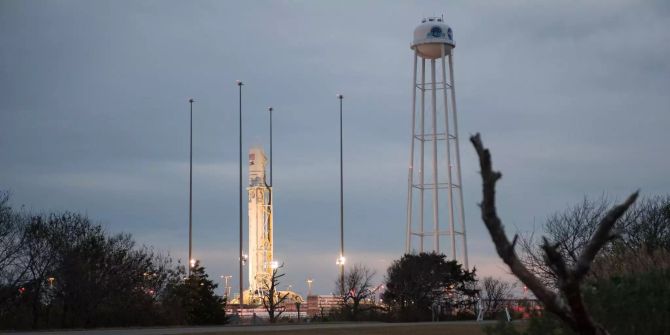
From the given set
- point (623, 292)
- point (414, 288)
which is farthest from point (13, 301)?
point (623, 292)

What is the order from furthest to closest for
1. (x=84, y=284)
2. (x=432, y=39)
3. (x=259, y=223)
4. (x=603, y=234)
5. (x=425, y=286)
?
(x=259, y=223), (x=432, y=39), (x=425, y=286), (x=84, y=284), (x=603, y=234)

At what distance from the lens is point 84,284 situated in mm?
45438

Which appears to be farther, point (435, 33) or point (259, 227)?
point (259, 227)

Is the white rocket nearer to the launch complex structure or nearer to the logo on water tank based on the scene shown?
the launch complex structure

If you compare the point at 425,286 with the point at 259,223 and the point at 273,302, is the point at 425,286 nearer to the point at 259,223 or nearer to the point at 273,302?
the point at 273,302

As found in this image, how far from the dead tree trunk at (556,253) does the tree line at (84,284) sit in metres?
36.1

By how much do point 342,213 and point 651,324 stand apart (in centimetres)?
5665

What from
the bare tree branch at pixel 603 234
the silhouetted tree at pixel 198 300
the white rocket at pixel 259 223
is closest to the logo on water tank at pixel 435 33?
the silhouetted tree at pixel 198 300

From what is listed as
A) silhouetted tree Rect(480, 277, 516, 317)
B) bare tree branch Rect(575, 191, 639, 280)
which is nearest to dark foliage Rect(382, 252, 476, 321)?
silhouetted tree Rect(480, 277, 516, 317)

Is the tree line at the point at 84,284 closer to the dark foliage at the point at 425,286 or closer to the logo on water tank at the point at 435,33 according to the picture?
the dark foliage at the point at 425,286

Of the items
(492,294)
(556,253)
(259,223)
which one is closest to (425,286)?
(492,294)

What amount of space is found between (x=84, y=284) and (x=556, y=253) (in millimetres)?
37880

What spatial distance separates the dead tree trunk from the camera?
397 inches

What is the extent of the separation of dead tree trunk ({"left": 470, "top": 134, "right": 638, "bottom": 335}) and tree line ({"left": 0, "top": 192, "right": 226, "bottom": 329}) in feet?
118
